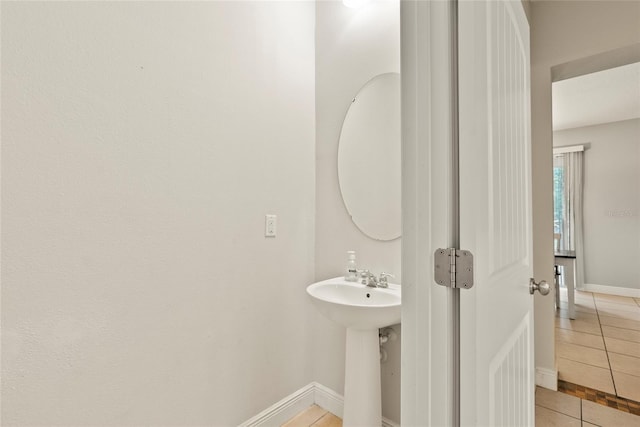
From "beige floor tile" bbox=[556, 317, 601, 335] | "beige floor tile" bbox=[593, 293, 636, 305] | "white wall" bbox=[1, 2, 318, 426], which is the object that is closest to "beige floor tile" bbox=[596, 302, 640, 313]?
"beige floor tile" bbox=[593, 293, 636, 305]

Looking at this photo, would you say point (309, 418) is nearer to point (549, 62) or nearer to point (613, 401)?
point (613, 401)

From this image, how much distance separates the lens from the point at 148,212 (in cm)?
115

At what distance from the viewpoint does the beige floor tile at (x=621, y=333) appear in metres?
2.77

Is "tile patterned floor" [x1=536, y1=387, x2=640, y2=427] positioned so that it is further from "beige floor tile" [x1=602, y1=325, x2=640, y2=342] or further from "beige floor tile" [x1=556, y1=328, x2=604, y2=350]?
"beige floor tile" [x1=602, y1=325, x2=640, y2=342]

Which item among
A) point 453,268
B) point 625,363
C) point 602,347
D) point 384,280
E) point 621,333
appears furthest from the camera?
point 621,333

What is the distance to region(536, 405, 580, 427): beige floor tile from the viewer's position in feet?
5.30

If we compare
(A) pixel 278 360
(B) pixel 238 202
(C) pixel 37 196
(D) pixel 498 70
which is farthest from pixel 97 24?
(A) pixel 278 360

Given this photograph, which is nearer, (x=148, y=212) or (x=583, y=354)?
(x=148, y=212)

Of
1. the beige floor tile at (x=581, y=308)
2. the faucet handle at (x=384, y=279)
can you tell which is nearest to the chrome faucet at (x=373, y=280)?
the faucet handle at (x=384, y=279)

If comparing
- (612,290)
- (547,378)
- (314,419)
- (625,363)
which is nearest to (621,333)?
(625,363)

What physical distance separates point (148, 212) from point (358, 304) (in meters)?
0.94

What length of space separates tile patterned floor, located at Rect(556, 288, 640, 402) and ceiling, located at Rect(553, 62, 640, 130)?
2447 millimetres

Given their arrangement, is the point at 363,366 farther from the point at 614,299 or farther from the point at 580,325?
the point at 614,299

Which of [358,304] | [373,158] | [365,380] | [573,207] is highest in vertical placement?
[373,158]
